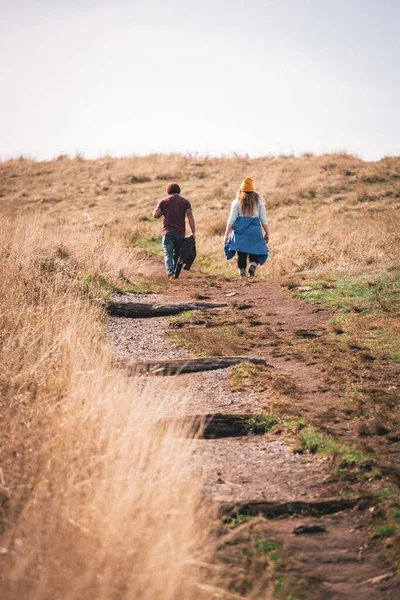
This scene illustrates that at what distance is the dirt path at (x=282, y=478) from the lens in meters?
3.27

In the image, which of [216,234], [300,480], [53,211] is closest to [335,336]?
[300,480]

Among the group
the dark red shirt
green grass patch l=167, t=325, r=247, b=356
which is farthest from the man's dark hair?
green grass patch l=167, t=325, r=247, b=356

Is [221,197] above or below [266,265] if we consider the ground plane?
above

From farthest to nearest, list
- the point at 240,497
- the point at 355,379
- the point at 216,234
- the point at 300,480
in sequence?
the point at 216,234 < the point at 355,379 < the point at 300,480 < the point at 240,497

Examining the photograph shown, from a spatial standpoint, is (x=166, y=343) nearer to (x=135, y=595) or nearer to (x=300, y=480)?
(x=300, y=480)

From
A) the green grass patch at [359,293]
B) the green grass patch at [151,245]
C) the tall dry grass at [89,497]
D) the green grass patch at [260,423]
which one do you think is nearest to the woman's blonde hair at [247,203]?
the green grass patch at [359,293]

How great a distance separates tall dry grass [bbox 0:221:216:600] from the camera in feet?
9.21

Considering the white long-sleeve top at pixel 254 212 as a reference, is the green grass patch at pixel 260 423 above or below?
below

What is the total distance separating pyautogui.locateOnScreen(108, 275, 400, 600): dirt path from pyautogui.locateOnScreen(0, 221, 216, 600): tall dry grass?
0.35 metres

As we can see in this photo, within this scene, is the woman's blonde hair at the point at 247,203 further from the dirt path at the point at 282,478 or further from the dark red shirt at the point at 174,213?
the dirt path at the point at 282,478

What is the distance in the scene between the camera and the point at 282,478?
4.35 metres

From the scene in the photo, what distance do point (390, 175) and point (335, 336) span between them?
1873cm

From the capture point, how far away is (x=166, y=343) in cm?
795

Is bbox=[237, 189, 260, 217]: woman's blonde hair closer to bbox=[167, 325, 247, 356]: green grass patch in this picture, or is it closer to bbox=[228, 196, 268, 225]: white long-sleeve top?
bbox=[228, 196, 268, 225]: white long-sleeve top
